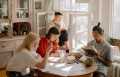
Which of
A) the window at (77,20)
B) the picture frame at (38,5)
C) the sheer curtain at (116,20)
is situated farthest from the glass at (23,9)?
the sheer curtain at (116,20)

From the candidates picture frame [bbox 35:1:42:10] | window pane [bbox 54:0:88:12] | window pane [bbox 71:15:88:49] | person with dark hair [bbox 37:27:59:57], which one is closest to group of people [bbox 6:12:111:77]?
person with dark hair [bbox 37:27:59:57]

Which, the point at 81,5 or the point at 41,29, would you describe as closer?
the point at 81,5

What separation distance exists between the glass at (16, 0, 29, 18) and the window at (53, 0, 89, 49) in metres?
1.13

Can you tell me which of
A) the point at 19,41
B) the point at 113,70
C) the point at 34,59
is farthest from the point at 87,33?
the point at 34,59

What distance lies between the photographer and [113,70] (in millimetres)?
4422

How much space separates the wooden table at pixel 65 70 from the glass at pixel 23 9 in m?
2.96

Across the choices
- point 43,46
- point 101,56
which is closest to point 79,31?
point 43,46

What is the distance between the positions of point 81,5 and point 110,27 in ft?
3.11

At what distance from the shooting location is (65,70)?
3.38 meters

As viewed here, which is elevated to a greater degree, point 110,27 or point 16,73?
point 110,27

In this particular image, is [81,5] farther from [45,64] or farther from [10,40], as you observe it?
[45,64]

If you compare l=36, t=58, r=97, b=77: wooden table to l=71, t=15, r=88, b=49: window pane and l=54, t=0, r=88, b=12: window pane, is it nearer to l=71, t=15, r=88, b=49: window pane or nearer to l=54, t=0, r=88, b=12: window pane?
l=71, t=15, r=88, b=49: window pane

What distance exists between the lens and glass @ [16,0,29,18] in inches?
249

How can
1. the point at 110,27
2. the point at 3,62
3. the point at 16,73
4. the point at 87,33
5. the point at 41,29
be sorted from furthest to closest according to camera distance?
the point at 41,29 → the point at 3,62 → the point at 87,33 → the point at 110,27 → the point at 16,73
